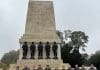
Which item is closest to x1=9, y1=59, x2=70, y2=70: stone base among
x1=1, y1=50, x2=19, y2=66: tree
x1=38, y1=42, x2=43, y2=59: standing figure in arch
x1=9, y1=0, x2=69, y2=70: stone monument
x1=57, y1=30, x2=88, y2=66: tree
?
x1=9, y1=0, x2=69, y2=70: stone monument

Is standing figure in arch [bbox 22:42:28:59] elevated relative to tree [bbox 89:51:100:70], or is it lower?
elevated

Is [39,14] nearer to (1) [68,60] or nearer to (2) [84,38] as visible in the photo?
(1) [68,60]

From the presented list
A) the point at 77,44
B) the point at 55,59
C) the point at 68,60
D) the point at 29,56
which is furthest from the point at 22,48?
the point at 77,44

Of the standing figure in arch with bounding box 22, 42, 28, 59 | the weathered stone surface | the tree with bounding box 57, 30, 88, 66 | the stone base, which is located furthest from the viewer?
the tree with bounding box 57, 30, 88, 66

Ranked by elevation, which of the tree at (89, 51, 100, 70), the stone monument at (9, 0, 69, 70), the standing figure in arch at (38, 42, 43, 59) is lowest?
the tree at (89, 51, 100, 70)

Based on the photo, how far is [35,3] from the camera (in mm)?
40469

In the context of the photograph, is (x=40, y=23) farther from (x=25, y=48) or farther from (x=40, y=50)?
(x=25, y=48)

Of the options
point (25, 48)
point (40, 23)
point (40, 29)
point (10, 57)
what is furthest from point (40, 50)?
point (10, 57)

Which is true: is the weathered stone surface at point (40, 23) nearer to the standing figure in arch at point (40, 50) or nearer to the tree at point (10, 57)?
the standing figure in arch at point (40, 50)

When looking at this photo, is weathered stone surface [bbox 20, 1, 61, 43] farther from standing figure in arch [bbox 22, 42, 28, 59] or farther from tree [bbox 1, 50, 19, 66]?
tree [bbox 1, 50, 19, 66]

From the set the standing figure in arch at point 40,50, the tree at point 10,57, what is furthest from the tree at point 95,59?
Answer: the standing figure in arch at point 40,50

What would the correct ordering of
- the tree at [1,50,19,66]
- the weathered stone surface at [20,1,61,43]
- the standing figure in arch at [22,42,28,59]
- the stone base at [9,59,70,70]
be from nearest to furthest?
the stone base at [9,59,70,70] < the standing figure in arch at [22,42,28,59] < the weathered stone surface at [20,1,61,43] < the tree at [1,50,19,66]

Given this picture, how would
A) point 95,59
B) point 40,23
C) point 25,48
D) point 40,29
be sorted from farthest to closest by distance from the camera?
point 95,59 → point 40,23 → point 40,29 → point 25,48

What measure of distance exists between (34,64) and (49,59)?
177cm
